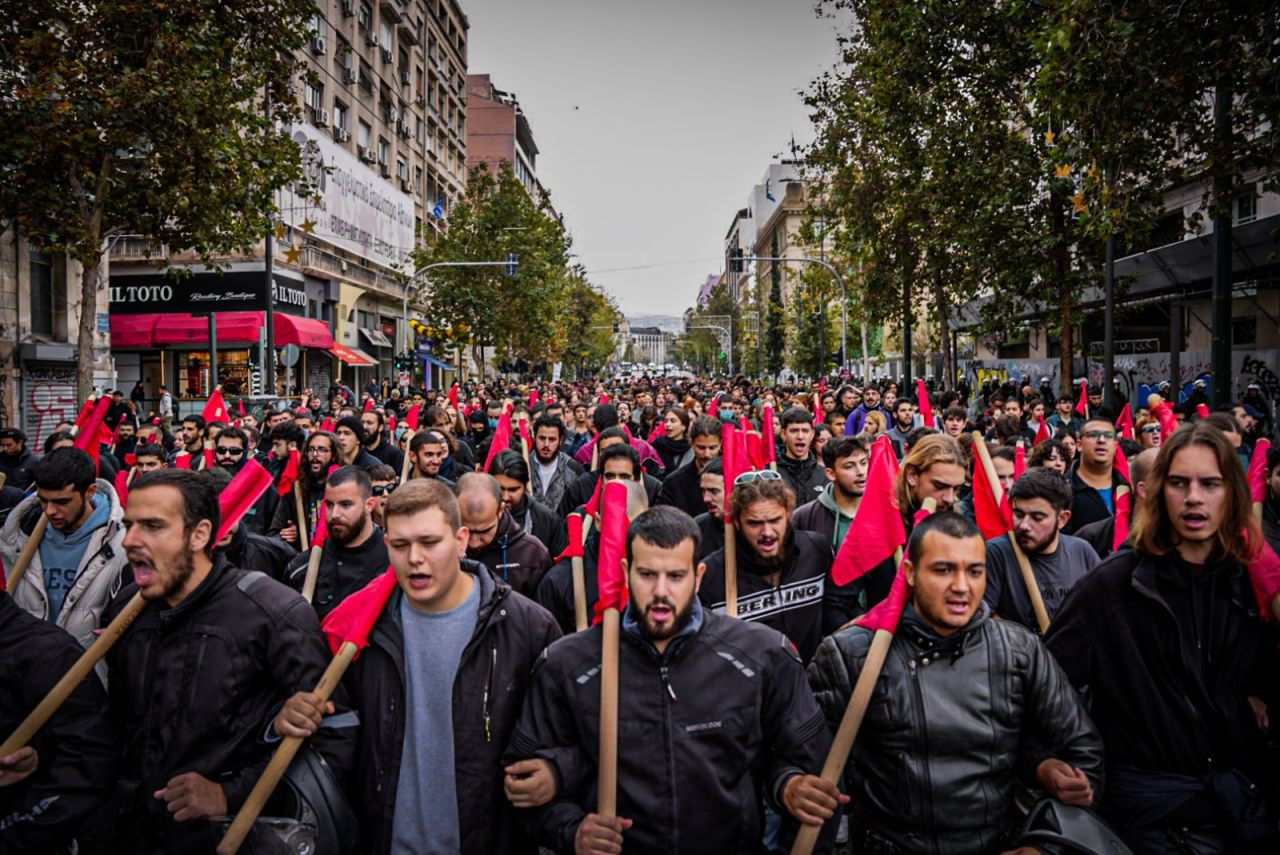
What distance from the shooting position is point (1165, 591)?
2.95 metres

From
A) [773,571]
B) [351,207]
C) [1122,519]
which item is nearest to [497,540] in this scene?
[773,571]

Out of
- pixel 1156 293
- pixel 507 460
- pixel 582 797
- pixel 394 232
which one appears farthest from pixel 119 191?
pixel 394 232

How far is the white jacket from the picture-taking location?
432 cm

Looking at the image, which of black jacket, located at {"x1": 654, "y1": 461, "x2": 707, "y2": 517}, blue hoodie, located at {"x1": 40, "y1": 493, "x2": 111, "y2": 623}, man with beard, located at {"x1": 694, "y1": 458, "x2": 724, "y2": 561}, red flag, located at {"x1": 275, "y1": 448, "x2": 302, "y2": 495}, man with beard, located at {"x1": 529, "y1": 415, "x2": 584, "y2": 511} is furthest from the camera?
man with beard, located at {"x1": 529, "y1": 415, "x2": 584, "y2": 511}

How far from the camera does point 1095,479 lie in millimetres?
6398

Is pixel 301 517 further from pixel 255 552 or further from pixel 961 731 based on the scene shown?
pixel 961 731

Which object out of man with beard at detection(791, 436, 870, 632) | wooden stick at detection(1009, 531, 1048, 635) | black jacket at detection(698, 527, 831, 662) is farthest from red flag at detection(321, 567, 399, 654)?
wooden stick at detection(1009, 531, 1048, 635)

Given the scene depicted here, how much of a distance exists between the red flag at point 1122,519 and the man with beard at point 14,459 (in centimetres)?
856

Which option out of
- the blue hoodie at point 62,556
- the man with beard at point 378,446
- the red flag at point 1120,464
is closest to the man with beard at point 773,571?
the blue hoodie at point 62,556

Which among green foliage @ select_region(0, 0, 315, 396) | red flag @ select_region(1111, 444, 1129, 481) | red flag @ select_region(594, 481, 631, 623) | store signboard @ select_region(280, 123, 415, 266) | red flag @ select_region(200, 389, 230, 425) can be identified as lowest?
red flag @ select_region(594, 481, 631, 623)

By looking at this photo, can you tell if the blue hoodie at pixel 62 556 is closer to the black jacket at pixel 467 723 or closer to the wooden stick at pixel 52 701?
the wooden stick at pixel 52 701

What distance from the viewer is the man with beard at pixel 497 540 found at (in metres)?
4.77

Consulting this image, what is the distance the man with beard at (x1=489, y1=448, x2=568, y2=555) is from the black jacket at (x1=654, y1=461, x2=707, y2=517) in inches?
46.9

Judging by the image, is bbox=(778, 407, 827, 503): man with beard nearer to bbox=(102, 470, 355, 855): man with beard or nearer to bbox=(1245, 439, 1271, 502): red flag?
bbox=(1245, 439, 1271, 502): red flag
